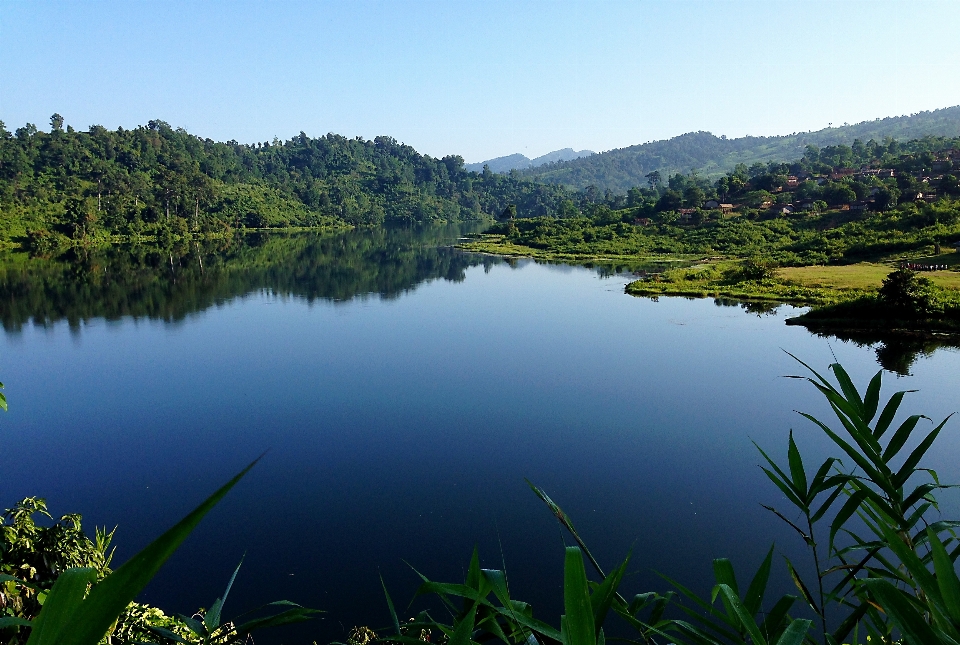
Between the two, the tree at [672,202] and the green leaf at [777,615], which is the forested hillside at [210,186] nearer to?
the tree at [672,202]

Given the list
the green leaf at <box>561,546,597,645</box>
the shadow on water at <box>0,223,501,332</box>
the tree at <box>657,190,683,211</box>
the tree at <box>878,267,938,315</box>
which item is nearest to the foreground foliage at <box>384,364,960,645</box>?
the green leaf at <box>561,546,597,645</box>

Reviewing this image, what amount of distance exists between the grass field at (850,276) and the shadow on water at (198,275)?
18.5 metres

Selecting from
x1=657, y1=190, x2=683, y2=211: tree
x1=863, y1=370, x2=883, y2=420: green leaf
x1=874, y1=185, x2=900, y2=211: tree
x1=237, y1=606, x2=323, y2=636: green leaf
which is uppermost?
x1=657, y1=190, x2=683, y2=211: tree

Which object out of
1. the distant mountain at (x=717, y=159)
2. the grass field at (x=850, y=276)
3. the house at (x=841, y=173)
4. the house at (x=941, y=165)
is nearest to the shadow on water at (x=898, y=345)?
the grass field at (x=850, y=276)

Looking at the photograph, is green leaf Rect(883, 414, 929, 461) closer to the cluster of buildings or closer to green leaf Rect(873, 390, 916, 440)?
green leaf Rect(873, 390, 916, 440)

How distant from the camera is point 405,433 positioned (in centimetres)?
1295

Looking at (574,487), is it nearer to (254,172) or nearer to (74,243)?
(74,243)

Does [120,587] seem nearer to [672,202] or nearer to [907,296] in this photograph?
[907,296]

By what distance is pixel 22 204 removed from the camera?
53.2 m

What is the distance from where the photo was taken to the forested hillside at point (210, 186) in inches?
2164

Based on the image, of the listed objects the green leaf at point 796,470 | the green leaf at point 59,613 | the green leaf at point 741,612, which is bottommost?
the green leaf at point 741,612

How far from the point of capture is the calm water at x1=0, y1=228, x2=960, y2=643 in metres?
8.48

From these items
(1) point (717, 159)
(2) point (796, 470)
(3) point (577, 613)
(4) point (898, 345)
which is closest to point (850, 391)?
(2) point (796, 470)

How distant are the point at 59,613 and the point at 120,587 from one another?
0.32ft
